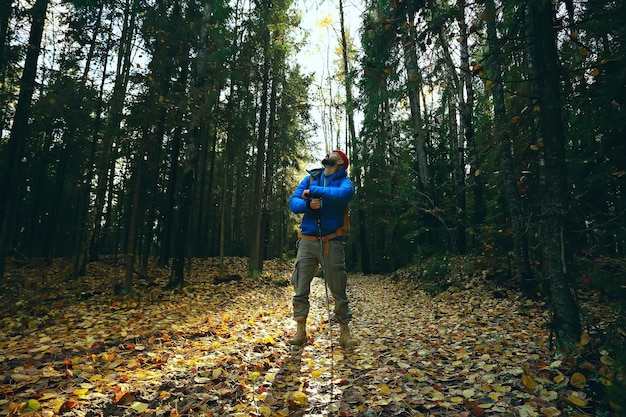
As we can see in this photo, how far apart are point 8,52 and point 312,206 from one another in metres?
8.52

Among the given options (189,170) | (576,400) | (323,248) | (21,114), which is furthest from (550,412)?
(21,114)

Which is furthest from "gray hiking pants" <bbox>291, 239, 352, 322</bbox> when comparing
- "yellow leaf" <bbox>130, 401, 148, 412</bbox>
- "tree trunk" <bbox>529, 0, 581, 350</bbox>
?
"tree trunk" <bbox>529, 0, 581, 350</bbox>

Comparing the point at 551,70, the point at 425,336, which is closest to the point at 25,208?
the point at 425,336

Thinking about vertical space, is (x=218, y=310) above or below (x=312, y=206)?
below

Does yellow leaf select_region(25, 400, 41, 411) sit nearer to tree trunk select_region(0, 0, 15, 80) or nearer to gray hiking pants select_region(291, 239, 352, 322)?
gray hiking pants select_region(291, 239, 352, 322)

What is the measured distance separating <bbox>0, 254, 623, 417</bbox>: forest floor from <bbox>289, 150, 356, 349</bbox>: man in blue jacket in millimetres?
472

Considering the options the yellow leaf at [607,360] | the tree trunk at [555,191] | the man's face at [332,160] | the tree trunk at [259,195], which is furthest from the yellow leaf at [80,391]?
the tree trunk at [259,195]

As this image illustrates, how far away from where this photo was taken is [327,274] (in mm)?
4113

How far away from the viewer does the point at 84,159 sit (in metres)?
15.7

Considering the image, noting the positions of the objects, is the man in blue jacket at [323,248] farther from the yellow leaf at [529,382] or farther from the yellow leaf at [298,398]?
the yellow leaf at [529,382]

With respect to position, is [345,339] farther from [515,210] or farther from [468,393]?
[515,210]

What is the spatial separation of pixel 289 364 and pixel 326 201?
6.47 ft

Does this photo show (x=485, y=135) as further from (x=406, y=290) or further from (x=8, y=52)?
(x=8, y=52)

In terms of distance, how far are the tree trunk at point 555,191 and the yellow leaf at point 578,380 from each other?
51 cm
